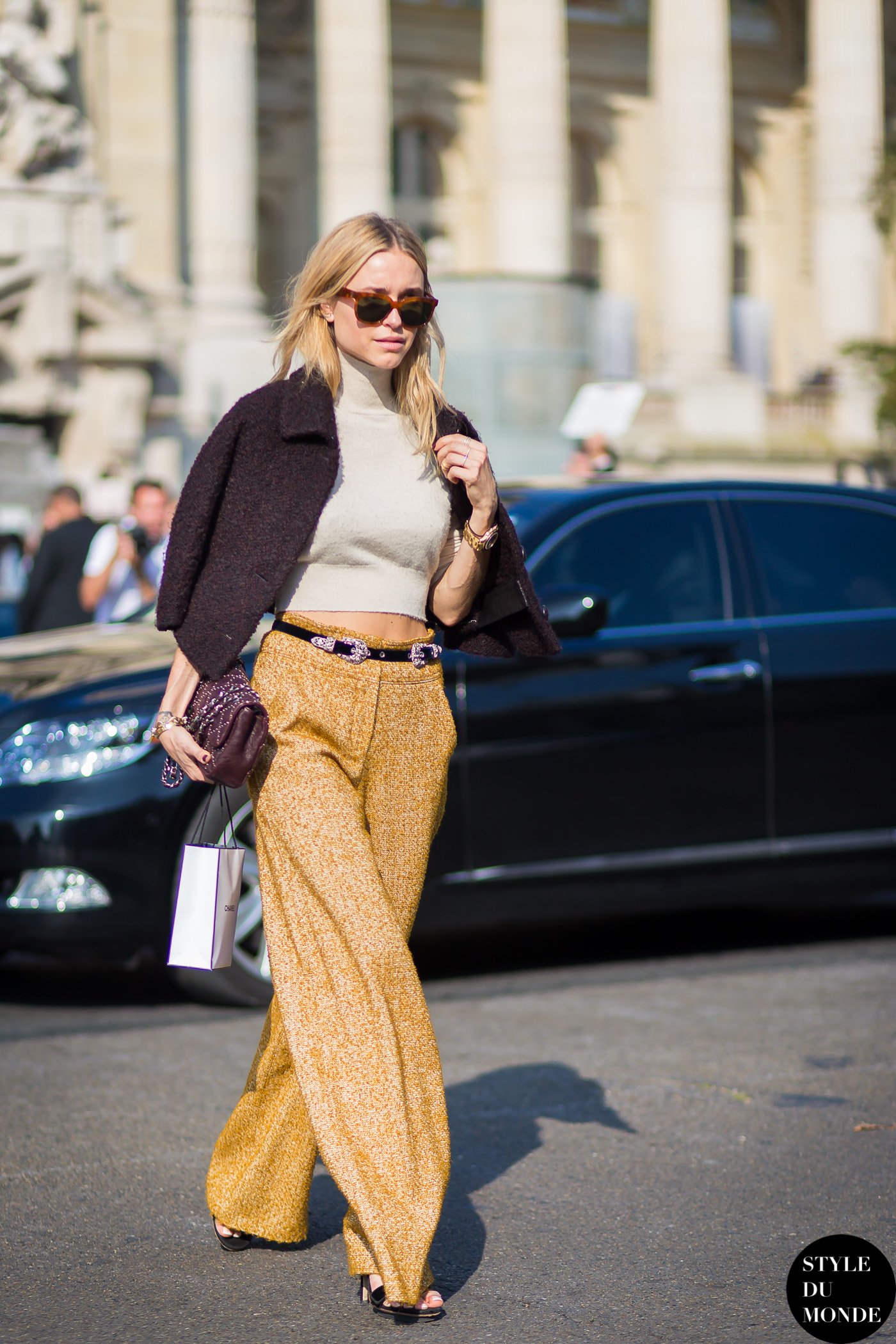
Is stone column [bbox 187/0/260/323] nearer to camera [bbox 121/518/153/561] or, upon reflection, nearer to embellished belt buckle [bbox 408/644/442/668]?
camera [bbox 121/518/153/561]

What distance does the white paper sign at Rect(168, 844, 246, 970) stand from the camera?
3.81m

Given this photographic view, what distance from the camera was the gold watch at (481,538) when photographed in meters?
3.99

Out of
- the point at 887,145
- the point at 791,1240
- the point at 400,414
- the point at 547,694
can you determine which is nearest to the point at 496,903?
the point at 547,694

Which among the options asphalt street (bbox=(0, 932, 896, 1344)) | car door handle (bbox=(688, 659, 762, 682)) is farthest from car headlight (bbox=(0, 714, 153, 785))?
car door handle (bbox=(688, 659, 762, 682))

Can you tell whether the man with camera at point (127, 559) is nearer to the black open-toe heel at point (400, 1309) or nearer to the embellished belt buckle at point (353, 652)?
the embellished belt buckle at point (353, 652)

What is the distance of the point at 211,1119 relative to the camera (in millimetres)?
5223

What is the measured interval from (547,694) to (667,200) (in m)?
31.8

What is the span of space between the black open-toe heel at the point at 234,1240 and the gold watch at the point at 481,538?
53.8 inches

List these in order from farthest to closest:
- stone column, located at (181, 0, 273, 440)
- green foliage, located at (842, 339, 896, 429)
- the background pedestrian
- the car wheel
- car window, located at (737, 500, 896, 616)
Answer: stone column, located at (181, 0, 273, 440) < green foliage, located at (842, 339, 896, 429) < the background pedestrian < car window, located at (737, 500, 896, 616) < the car wheel

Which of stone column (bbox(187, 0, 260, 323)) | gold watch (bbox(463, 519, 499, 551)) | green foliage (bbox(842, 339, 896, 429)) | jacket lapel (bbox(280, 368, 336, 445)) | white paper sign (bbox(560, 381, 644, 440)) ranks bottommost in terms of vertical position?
gold watch (bbox(463, 519, 499, 551))

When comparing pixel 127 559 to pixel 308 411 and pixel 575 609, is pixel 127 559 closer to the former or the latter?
pixel 575 609

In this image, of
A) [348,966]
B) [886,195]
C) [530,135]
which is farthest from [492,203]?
[348,966]

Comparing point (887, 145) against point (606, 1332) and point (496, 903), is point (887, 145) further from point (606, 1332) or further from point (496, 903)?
point (606, 1332)

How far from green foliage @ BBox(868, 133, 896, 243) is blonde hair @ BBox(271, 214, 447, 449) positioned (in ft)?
63.5
